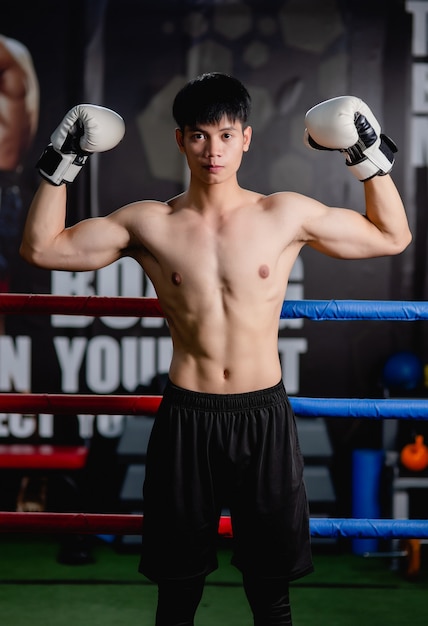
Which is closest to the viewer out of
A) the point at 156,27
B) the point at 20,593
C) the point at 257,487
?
the point at 257,487

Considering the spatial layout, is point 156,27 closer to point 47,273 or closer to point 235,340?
point 47,273

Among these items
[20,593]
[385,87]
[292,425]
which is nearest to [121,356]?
[20,593]

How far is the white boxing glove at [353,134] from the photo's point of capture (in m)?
1.82

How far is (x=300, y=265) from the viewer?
4297 mm

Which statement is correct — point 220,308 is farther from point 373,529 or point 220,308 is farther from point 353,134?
point 373,529

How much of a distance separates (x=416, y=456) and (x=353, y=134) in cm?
233

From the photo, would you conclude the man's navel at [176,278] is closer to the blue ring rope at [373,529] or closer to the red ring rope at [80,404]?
the red ring rope at [80,404]

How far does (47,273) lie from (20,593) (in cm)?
170

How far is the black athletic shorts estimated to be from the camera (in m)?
1.84

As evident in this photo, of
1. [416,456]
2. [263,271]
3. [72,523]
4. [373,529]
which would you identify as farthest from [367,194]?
[416,456]

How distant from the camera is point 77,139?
1.89 metres

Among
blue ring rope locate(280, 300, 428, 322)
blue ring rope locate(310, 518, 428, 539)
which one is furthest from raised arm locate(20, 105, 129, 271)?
blue ring rope locate(310, 518, 428, 539)

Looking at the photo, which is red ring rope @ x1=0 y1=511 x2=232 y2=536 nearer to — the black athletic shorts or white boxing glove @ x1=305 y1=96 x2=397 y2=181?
the black athletic shorts

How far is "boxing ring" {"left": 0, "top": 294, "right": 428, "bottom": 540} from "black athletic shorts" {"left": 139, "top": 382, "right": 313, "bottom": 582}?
0.32 meters
